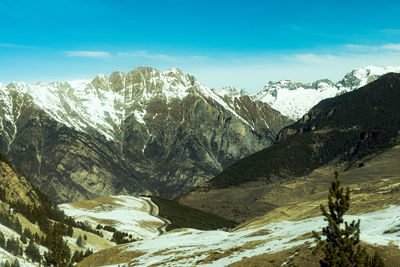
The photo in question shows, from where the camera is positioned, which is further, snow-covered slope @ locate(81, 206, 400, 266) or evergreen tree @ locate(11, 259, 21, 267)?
evergreen tree @ locate(11, 259, 21, 267)

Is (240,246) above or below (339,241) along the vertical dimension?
below

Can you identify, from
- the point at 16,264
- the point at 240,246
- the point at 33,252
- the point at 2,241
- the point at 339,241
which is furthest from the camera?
the point at 33,252

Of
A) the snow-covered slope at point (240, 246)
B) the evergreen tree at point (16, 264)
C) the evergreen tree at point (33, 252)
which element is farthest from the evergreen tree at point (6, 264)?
the snow-covered slope at point (240, 246)

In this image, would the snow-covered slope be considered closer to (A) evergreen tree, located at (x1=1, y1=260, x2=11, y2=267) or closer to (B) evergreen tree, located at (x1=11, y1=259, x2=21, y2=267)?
(A) evergreen tree, located at (x1=1, y1=260, x2=11, y2=267)

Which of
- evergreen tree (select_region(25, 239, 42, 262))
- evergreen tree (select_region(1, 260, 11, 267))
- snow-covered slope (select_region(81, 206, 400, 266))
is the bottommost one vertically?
evergreen tree (select_region(25, 239, 42, 262))

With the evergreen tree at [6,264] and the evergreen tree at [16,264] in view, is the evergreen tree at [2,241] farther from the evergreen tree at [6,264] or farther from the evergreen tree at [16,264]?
the evergreen tree at [6,264]

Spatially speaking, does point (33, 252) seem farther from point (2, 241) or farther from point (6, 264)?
point (6, 264)

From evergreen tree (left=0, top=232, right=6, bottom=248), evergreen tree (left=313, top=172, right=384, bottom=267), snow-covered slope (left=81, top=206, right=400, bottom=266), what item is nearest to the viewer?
evergreen tree (left=313, top=172, right=384, bottom=267)

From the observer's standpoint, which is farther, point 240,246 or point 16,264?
point 16,264

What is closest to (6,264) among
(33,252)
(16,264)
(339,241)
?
(16,264)

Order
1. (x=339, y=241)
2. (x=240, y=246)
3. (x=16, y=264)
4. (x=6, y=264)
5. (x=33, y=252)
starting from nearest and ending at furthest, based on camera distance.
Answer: (x=339, y=241) → (x=240, y=246) → (x=6, y=264) → (x=16, y=264) → (x=33, y=252)

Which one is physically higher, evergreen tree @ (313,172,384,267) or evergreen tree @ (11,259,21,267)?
evergreen tree @ (313,172,384,267)

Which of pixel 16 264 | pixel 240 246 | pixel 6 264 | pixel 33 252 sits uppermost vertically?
pixel 240 246

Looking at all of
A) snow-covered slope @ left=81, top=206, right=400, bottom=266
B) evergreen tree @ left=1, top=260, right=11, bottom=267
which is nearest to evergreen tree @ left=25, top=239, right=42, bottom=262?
evergreen tree @ left=1, top=260, right=11, bottom=267
